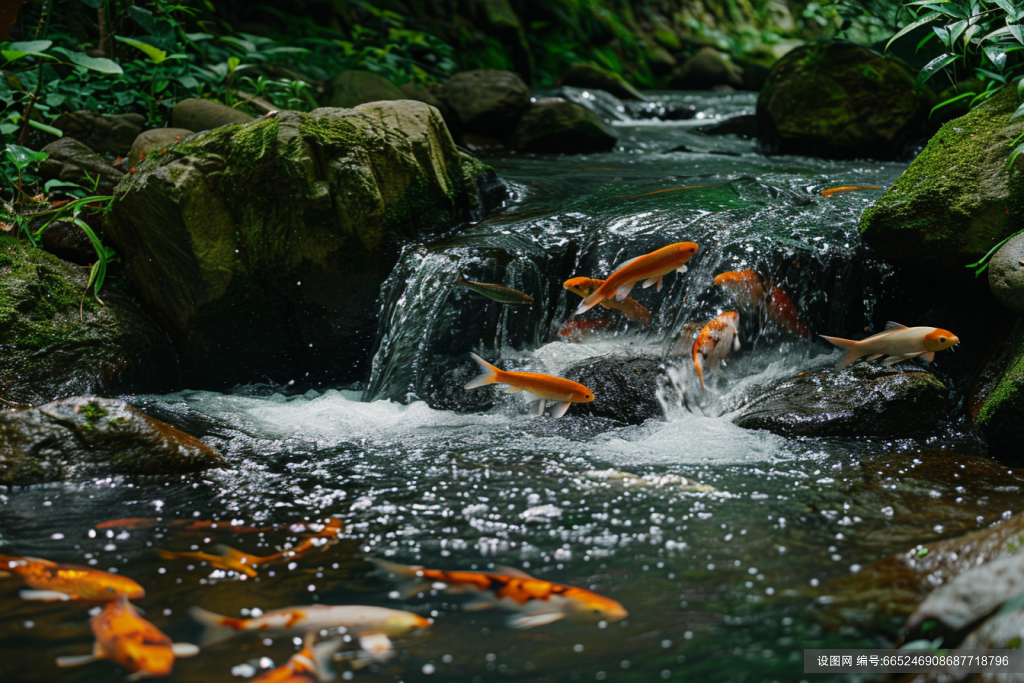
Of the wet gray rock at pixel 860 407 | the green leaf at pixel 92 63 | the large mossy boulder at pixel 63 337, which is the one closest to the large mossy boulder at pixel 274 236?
the large mossy boulder at pixel 63 337

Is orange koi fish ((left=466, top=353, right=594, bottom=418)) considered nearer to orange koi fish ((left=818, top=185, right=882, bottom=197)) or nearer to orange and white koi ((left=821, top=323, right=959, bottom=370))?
orange and white koi ((left=821, top=323, right=959, bottom=370))

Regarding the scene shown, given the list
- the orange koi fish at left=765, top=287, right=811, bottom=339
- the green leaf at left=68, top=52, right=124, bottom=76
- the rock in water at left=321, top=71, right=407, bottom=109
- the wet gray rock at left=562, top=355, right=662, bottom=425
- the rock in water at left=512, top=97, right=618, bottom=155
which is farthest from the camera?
the rock in water at left=512, top=97, right=618, bottom=155

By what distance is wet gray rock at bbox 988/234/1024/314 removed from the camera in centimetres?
370

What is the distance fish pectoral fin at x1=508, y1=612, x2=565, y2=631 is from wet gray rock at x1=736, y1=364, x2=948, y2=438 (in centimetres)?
217

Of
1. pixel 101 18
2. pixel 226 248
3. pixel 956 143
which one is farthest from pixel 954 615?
pixel 101 18

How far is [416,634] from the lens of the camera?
2.17 metres

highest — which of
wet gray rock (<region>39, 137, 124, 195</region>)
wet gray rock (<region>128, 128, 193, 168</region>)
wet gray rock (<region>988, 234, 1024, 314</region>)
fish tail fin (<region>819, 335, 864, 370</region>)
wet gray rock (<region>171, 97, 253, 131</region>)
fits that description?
wet gray rock (<region>171, 97, 253, 131</region>)

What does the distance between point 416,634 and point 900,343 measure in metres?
3.14

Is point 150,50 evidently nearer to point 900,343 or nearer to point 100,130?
point 100,130

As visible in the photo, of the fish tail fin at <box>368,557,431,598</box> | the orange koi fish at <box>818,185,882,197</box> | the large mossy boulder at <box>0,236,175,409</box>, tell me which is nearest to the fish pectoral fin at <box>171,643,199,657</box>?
the fish tail fin at <box>368,557,431,598</box>

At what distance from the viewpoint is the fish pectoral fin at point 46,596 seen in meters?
2.32

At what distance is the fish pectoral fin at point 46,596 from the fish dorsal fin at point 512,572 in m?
1.44

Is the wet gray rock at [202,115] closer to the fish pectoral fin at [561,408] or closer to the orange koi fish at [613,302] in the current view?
the orange koi fish at [613,302]

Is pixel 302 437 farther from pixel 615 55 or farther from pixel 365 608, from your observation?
pixel 615 55
